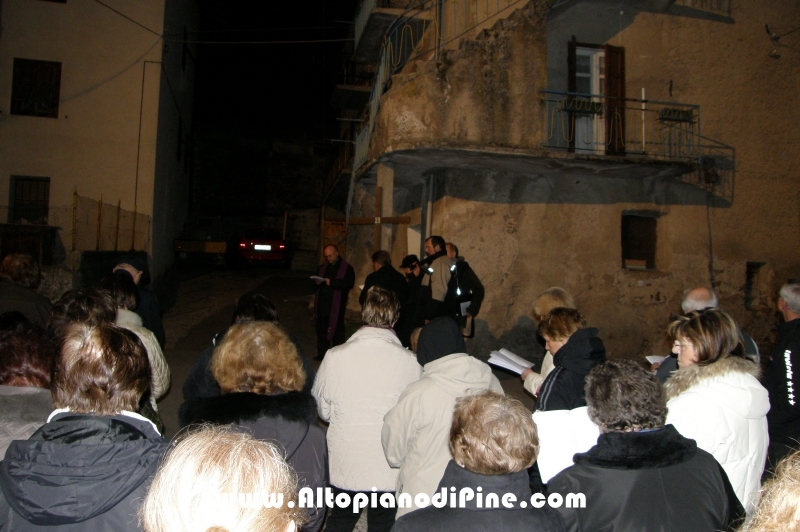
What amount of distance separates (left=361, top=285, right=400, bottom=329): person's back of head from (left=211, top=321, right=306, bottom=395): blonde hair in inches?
42.3

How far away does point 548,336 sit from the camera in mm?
3775

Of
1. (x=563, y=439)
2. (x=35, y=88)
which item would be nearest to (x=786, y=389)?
(x=563, y=439)

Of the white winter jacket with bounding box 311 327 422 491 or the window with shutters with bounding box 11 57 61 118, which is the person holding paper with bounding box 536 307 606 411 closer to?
the white winter jacket with bounding box 311 327 422 491

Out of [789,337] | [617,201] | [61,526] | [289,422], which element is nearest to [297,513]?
[61,526]

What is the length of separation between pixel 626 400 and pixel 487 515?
0.79m

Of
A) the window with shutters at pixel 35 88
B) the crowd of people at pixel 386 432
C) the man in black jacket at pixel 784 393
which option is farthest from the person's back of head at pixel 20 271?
the window with shutters at pixel 35 88

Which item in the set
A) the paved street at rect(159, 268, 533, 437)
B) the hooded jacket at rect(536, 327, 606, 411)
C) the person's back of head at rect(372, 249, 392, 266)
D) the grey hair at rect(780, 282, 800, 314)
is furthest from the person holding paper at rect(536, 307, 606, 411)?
the person's back of head at rect(372, 249, 392, 266)

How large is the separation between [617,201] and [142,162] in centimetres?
1191

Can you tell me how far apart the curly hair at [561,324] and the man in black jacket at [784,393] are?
57.3 inches

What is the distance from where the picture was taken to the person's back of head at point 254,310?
12.7ft

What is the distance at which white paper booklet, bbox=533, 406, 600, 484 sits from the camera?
2.96m

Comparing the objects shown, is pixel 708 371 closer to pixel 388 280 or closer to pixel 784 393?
pixel 784 393

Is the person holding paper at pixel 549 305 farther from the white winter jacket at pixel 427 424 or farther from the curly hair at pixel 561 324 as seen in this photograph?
the white winter jacket at pixel 427 424

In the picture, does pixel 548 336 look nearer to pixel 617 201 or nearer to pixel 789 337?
pixel 789 337
